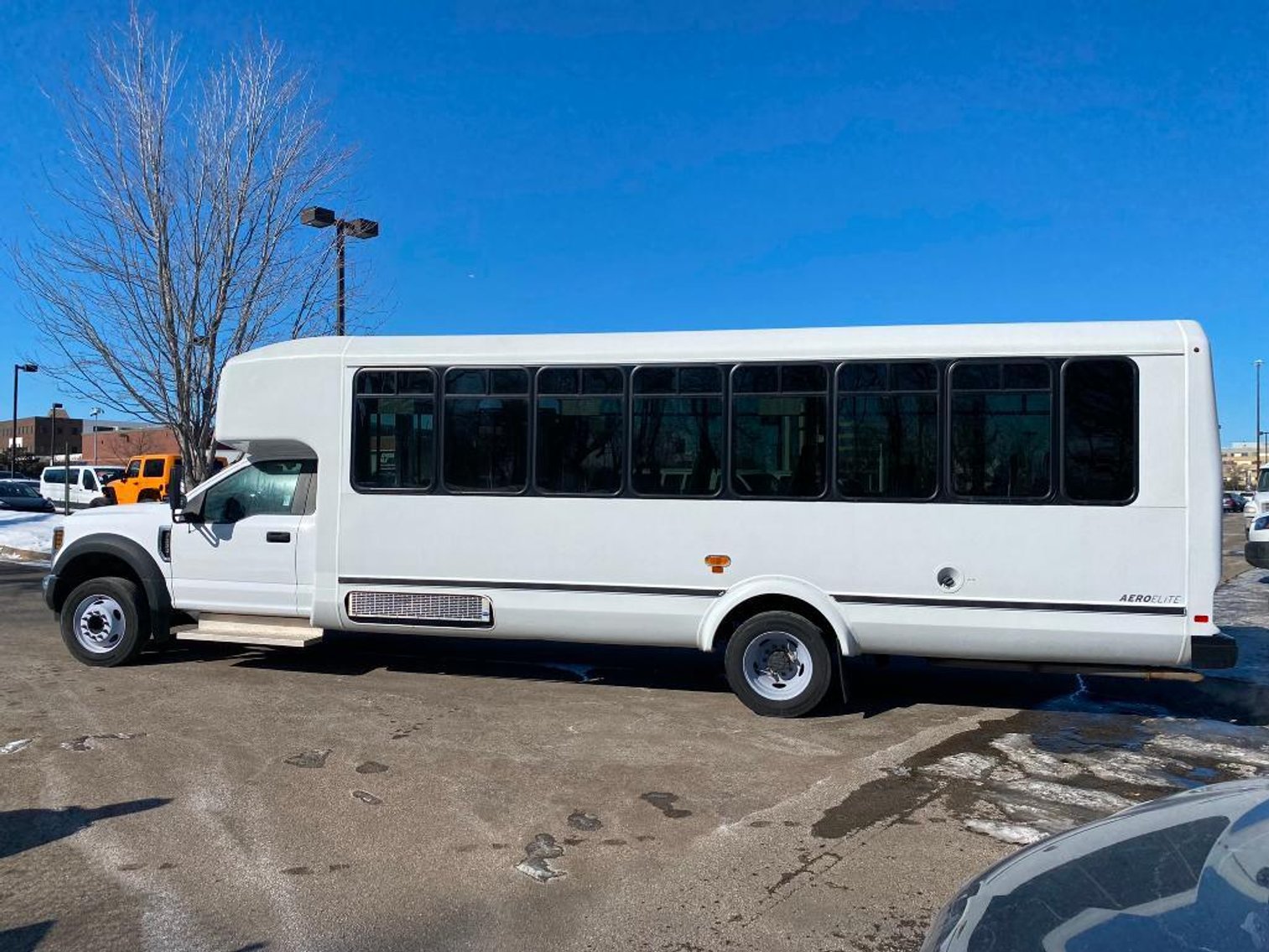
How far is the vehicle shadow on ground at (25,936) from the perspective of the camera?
344cm

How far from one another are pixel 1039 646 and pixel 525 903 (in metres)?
4.14

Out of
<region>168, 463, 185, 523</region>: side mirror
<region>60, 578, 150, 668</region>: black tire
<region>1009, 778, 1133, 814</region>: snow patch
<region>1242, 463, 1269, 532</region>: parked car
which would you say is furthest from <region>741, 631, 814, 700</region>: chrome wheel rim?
<region>1242, 463, 1269, 532</region>: parked car

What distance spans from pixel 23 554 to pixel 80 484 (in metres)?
15.1

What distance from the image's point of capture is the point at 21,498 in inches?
1215

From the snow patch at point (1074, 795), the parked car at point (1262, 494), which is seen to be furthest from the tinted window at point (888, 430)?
the parked car at point (1262, 494)

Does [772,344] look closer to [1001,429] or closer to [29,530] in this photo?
[1001,429]

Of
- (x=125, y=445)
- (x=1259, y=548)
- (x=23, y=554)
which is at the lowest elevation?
(x=23, y=554)

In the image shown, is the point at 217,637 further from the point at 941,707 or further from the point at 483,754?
the point at 941,707

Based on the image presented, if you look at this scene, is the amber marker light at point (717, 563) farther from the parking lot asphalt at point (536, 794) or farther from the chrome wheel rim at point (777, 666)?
the parking lot asphalt at point (536, 794)

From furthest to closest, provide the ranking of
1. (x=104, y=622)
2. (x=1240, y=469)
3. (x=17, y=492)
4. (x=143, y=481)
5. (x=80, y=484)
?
(x=1240, y=469) → (x=80, y=484) → (x=17, y=492) → (x=143, y=481) → (x=104, y=622)

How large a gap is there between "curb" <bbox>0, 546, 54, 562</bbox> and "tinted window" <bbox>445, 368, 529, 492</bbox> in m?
15.3

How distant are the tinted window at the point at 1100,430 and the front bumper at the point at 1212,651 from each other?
102cm

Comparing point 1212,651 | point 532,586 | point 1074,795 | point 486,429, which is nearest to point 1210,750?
point 1212,651

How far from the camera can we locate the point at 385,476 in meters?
7.58
